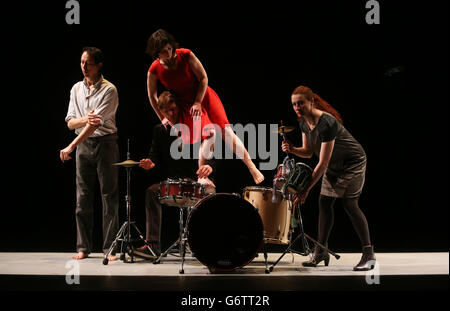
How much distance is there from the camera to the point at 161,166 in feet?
14.5

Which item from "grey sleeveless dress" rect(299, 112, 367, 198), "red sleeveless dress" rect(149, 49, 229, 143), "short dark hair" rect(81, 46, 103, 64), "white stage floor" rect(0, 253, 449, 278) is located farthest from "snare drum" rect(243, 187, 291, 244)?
"short dark hair" rect(81, 46, 103, 64)

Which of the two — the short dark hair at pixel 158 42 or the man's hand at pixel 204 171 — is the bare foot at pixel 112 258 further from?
the short dark hair at pixel 158 42

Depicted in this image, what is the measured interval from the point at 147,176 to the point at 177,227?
629 mm

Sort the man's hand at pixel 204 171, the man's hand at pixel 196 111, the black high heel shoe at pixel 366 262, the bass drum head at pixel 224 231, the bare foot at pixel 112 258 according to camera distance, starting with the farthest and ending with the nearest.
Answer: the bare foot at pixel 112 258
the man's hand at pixel 196 111
the man's hand at pixel 204 171
the black high heel shoe at pixel 366 262
the bass drum head at pixel 224 231

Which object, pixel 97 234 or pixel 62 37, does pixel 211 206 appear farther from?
pixel 62 37

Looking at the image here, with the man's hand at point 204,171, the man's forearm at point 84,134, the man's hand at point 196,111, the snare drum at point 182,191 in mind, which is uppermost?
the man's hand at point 196,111

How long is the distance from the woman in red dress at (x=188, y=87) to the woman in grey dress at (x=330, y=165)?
2.09 ft

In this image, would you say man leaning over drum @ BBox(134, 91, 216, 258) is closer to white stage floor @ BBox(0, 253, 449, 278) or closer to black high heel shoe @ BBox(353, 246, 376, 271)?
white stage floor @ BBox(0, 253, 449, 278)

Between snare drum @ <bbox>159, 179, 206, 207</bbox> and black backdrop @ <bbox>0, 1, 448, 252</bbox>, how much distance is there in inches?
54.7

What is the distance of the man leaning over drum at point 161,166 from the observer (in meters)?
4.10

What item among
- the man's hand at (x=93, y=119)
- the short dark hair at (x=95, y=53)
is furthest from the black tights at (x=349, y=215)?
the short dark hair at (x=95, y=53)

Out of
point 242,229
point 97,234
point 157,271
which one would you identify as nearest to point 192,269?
point 157,271

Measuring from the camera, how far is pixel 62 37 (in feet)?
16.4

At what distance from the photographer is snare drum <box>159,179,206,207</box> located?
3.67m
